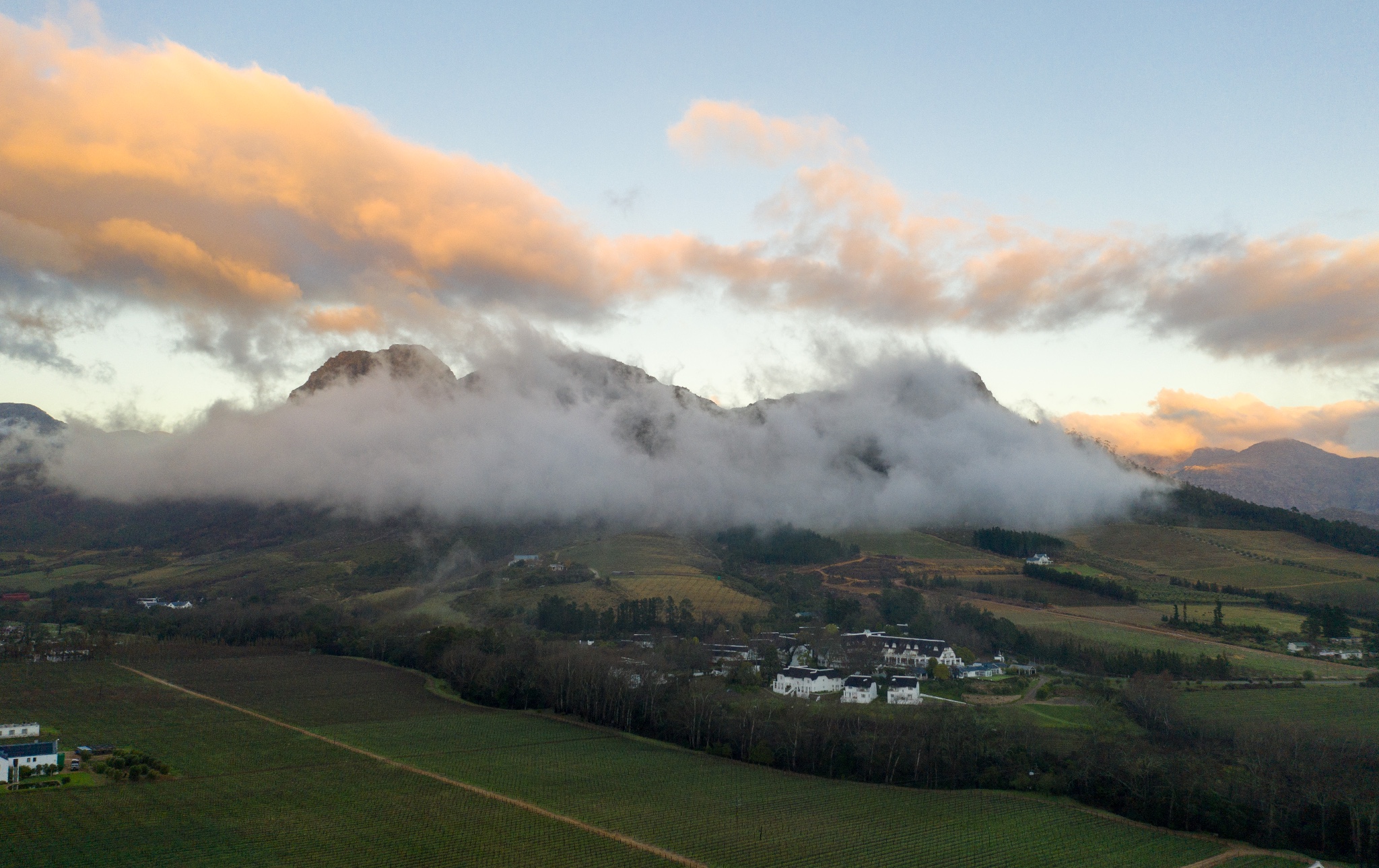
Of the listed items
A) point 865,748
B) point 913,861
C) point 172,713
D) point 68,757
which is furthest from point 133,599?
point 913,861

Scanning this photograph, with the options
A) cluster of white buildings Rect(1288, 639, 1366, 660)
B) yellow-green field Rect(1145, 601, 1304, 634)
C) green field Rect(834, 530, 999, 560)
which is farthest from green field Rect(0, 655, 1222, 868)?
green field Rect(834, 530, 999, 560)

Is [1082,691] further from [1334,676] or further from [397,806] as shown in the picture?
[397,806]

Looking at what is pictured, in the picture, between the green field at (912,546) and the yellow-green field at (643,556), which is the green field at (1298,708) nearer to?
the green field at (912,546)

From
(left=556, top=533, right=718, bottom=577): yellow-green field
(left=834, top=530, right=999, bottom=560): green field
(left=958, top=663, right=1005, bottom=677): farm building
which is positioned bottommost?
(left=958, top=663, right=1005, bottom=677): farm building

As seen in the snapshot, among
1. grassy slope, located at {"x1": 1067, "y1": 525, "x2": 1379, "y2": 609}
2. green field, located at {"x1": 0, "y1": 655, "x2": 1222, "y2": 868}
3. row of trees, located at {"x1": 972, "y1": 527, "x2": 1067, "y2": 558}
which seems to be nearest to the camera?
green field, located at {"x1": 0, "y1": 655, "x2": 1222, "y2": 868}

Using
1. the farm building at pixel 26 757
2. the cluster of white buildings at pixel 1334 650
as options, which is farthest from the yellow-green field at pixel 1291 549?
the farm building at pixel 26 757

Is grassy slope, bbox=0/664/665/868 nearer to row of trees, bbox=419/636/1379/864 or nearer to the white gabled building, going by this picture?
row of trees, bbox=419/636/1379/864

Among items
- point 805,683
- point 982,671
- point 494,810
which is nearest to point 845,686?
point 805,683
